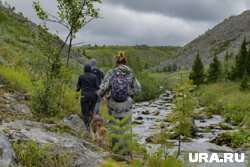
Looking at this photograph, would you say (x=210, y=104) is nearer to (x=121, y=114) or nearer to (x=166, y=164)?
(x=121, y=114)

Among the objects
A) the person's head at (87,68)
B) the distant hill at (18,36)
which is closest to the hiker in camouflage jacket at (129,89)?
the person's head at (87,68)

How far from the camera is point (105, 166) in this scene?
6.65ft

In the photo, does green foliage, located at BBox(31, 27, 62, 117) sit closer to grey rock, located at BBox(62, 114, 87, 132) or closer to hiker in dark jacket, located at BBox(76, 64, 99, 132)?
grey rock, located at BBox(62, 114, 87, 132)

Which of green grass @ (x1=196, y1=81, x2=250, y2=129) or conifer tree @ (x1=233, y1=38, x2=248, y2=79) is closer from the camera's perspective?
green grass @ (x1=196, y1=81, x2=250, y2=129)

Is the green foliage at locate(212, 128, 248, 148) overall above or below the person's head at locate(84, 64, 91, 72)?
below

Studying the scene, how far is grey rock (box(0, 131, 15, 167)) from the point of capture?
5.85 m

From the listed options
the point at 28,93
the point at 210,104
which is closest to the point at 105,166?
the point at 28,93

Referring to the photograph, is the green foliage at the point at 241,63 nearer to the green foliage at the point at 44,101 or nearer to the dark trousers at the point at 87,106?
the dark trousers at the point at 87,106

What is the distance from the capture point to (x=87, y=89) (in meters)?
12.0

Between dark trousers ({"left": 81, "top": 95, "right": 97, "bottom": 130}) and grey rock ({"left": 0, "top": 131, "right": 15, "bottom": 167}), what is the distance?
18.0 feet

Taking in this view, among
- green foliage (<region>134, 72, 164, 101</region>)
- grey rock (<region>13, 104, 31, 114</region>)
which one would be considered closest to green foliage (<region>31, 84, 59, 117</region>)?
grey rock (<region>13, 104, 31, 114</region>)

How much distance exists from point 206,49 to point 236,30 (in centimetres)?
725

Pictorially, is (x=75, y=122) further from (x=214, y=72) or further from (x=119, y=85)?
(x=214, y=72)

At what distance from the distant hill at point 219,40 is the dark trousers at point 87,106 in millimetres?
66450
